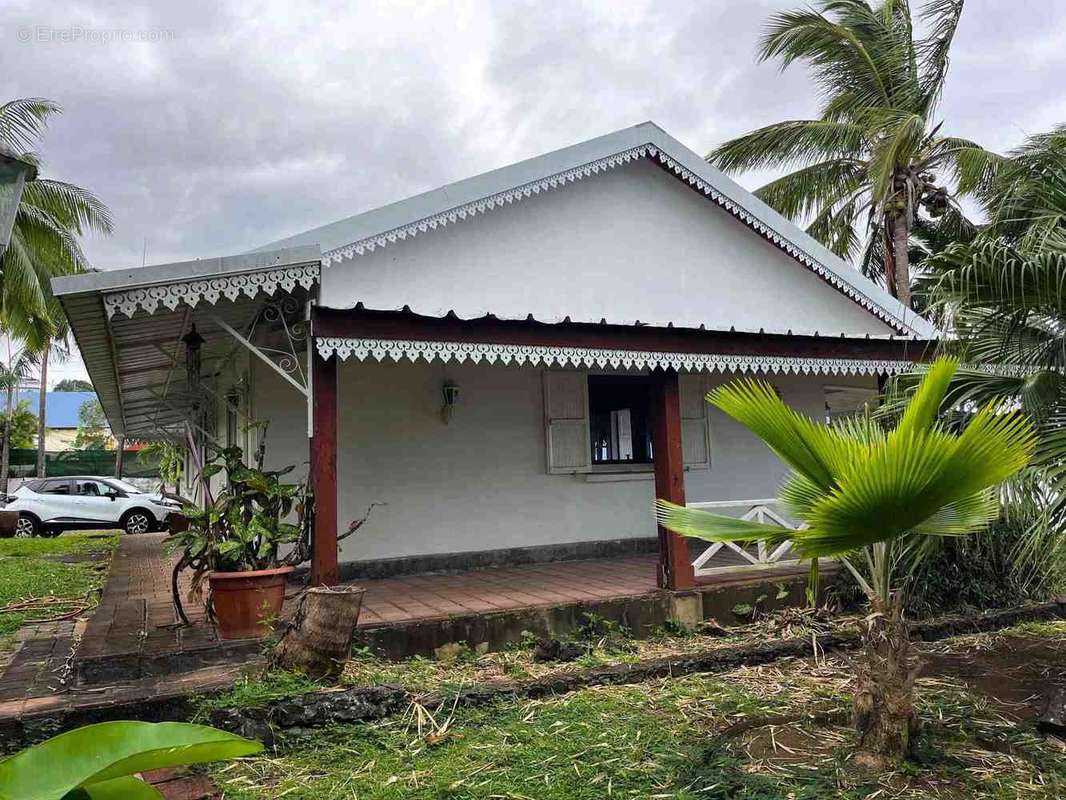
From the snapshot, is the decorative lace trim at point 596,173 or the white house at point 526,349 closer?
the white house at point 526,349

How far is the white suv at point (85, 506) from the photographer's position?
17.1 meters

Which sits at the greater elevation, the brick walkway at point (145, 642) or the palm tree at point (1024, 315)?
the palm tree at point (1024, 315)

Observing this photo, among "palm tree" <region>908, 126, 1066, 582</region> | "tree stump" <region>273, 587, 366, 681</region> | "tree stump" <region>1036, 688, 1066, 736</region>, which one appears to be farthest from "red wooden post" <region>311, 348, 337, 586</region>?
"tree stump" <region>1036, 688, 1066, 736</region>

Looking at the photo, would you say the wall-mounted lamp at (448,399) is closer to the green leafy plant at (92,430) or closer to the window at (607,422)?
the window at (607,422)

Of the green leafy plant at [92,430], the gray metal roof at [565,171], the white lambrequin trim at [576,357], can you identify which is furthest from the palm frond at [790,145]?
the green leafy plant at [92,430]

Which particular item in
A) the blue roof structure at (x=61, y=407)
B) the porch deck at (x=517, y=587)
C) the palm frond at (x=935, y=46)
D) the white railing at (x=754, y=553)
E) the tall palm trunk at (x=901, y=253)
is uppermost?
the palm frond at (x=935, y=46)

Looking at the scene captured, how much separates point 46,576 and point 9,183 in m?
8.81

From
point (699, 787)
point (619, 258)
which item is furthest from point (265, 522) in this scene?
point (619, 258)

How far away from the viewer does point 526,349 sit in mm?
5824

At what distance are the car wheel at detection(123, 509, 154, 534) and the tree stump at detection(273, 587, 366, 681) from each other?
1514 cm

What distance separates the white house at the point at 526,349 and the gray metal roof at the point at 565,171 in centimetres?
2

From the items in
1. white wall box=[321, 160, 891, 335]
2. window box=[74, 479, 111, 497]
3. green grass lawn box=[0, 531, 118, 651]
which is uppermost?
white wall box=[321, 160, 891, 335]

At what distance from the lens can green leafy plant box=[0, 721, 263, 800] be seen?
996 mm

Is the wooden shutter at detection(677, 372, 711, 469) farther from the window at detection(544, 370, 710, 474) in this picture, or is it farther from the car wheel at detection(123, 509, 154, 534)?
the car wheel at detection(123, 509, 154, 534)
